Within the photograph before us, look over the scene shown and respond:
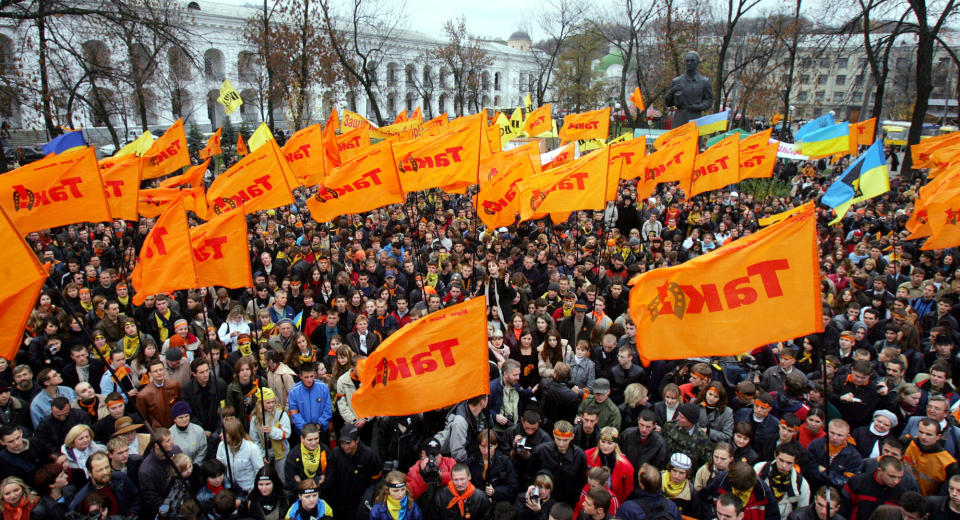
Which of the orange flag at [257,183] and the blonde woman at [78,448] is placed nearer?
the blonde woman at [78,448]

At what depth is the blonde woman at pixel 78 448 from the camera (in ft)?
17.1

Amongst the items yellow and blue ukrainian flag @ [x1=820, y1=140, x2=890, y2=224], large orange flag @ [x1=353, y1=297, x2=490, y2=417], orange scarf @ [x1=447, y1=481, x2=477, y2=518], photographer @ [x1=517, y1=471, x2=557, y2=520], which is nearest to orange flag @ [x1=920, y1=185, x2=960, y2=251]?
yellow and blue ukrainian flag @ [x1=820, y1=140, x2=890, y2=224]

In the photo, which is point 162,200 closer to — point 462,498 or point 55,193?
point 55,193

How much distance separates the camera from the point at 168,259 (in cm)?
656

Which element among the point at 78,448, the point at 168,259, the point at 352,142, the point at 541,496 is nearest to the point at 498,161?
the point at 352,142

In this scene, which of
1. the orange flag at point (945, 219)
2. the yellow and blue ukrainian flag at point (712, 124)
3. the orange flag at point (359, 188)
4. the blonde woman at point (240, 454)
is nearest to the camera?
the blonde woman at point (240, 454)

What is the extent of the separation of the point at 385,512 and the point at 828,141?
14330mm

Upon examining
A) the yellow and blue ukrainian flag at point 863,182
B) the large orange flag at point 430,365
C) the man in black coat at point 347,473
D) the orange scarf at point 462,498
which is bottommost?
the man in black coat at point 347,473

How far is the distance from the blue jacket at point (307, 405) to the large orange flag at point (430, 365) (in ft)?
4.90

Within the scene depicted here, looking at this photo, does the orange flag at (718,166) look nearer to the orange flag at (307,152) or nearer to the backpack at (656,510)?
the orange flag at (307,152)

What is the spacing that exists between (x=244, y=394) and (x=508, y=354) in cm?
299

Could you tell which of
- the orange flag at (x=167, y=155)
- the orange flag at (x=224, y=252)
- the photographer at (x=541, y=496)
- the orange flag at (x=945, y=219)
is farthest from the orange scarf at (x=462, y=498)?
the orange flag at (x=167, y=155)

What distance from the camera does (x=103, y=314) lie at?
837 centimetres

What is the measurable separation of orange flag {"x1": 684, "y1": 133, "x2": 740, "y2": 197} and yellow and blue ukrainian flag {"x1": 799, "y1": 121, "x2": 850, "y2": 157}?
434 cm
